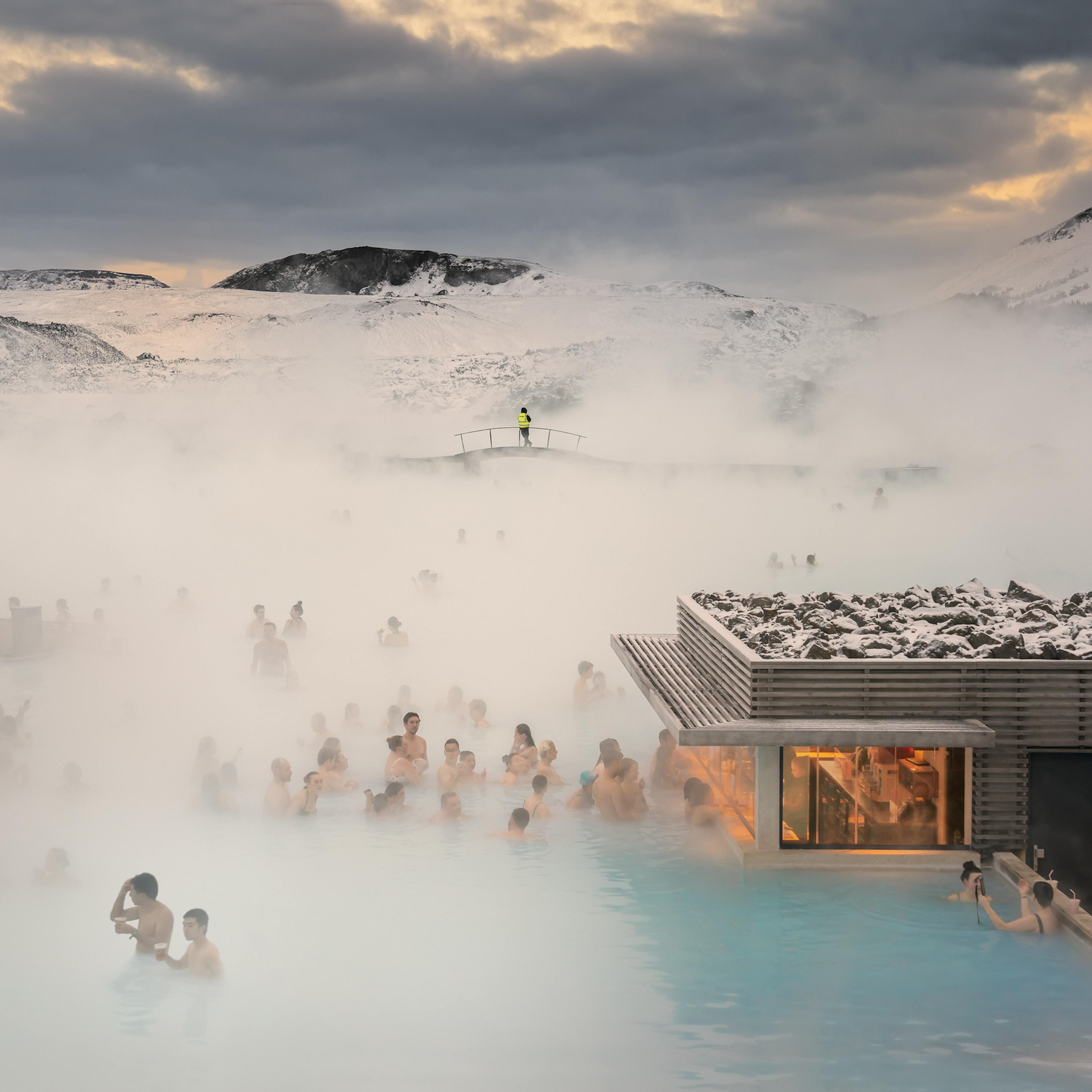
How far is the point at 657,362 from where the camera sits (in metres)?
94.4

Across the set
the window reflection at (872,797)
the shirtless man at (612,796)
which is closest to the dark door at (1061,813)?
the window reflection at (872,797)

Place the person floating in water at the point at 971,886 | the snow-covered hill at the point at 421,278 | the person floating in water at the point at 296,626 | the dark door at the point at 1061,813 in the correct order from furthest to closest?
the snow-covered hill at the point at 421,278 < the person floating in water at the point at 296,626 < the dark door at the point at 1061,813 < the person floating in water at the point at 971,886

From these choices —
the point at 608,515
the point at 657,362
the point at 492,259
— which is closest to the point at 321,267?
the point at 492,259

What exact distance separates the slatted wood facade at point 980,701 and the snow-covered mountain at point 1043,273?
81.4 meters

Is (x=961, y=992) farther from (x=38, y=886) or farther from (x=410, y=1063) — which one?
(x=38, y=886)

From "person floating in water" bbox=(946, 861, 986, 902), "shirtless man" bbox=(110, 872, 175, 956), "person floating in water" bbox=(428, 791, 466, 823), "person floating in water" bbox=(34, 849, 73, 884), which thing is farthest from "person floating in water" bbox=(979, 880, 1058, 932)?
"person floating in water" bbox=(34, 849, 73, 884)

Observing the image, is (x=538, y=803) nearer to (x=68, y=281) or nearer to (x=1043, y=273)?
(x=1043, y=273)

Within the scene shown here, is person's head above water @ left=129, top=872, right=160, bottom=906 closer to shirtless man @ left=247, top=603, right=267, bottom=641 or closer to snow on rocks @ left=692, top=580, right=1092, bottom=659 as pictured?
snow on rocks @ left=692, top=580, right=1092, bottom=659

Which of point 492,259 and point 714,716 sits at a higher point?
point 492,259

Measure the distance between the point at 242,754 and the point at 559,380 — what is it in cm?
7355

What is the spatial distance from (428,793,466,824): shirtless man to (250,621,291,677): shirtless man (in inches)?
248

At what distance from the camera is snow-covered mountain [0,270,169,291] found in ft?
339

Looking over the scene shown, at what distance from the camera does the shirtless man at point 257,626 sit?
55.0 ft

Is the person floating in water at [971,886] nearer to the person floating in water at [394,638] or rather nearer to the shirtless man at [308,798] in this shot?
the shirtless man at [308,798]
